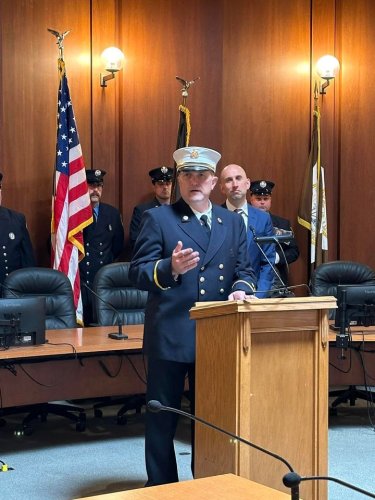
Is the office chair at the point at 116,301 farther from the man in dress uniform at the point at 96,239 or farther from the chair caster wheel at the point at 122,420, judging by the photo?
the man in dress uniform at the point at 96,239

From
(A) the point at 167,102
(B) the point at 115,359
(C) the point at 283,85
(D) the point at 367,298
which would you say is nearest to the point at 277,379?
(B) the point at 115,359

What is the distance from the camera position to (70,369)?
4.86 metres

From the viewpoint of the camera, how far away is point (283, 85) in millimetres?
8180

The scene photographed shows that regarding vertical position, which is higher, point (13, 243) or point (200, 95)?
point (200, 95)

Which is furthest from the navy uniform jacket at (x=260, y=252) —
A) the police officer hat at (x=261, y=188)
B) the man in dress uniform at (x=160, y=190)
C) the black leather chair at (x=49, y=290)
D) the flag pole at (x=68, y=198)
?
the police officer hat at (x=261, y=188)

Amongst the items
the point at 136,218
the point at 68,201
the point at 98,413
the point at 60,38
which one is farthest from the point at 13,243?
the point at 60,38

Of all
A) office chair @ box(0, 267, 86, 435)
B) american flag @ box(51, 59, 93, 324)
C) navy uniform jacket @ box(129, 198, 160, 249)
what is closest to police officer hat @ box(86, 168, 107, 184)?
american flag @ box(51, 59, 93, 324)

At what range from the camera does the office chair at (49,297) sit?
5.41 meters

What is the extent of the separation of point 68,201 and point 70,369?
217 cm

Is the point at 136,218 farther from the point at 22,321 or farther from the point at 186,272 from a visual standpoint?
the point at 186,272

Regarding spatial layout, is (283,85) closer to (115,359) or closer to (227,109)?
(227,109)

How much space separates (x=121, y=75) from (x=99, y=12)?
558 mm

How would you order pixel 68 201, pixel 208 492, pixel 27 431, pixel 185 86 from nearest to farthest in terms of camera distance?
1. pixel 208 492
2. pixel 27 431
3. pixel 68 201
4. pixel 185 86

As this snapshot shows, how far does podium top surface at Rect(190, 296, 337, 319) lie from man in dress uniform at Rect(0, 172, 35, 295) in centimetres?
349
